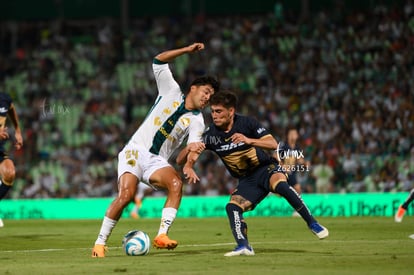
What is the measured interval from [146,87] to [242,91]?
4.08 metres

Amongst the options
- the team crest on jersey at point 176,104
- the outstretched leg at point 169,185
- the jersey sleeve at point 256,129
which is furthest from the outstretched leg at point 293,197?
the team crest on jersey at point 176,104

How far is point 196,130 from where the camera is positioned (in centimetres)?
1191

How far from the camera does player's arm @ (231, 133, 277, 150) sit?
1113 centimetres

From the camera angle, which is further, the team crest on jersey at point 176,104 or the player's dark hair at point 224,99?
the team crest on jersey at point 176,104

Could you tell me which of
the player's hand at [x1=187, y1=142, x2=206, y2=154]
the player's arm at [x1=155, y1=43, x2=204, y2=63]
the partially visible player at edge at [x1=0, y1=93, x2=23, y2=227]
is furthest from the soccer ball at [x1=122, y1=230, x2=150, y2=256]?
the partially visible player at edge at [x1=0, y1=93, x2=23, y2=227]

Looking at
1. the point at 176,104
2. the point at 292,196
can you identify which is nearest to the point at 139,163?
the point at 176,104

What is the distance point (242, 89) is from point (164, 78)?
67.0 feet

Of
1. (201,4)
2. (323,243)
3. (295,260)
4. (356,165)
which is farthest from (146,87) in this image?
(295,260)

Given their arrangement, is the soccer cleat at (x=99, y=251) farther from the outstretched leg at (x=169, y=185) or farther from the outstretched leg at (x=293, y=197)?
the outstretched leg at (x=293, y=197)

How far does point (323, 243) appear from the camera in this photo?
538 inches

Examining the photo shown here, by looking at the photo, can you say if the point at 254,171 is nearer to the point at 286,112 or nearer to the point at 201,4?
the point at 286,112

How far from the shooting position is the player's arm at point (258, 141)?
11.1m

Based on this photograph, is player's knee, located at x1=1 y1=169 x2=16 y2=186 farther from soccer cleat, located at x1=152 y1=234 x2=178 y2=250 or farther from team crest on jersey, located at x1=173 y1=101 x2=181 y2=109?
soccer cleat, located at x1=152 y1=234 x2=178 y2=250

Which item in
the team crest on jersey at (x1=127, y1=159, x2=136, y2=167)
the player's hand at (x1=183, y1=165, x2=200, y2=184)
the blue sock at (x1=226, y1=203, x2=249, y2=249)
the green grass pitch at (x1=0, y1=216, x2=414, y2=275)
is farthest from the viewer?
the team crest on jersey at (x1=127, y1=159, x2=136, y2=167)
